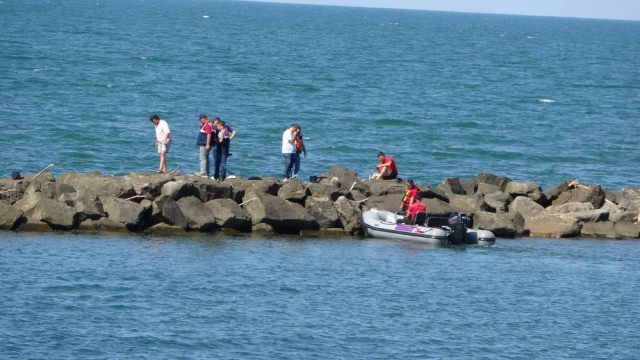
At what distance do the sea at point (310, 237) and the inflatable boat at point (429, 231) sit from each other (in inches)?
14.6

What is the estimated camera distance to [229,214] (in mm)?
27422

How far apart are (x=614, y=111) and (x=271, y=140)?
27.2 metres

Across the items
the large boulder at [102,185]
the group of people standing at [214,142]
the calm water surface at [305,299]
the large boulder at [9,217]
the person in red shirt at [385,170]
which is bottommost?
the calm water surface at [305,299]

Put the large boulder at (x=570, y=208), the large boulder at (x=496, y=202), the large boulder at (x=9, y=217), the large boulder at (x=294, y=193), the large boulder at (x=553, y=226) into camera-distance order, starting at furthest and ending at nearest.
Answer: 1. the large boulder at (x=570, y=208)
2. the large boulder at (x=496, y=202)
3. the large boulder at (x=553, y=226)
4. the large boulder at (x=294, y=193)
5. the large boulder at (x=9, y=217)

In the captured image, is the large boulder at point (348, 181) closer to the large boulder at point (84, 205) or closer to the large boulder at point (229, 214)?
the large boulder at point (229, 214)

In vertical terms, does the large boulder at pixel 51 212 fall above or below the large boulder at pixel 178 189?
below

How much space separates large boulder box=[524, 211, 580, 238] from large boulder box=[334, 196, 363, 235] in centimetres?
490

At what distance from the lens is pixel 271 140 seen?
161 feet

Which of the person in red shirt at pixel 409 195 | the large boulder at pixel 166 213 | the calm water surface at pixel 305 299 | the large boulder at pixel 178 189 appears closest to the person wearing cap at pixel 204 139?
the large boulder at pixel 178 189

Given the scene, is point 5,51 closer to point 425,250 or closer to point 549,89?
point 549,89

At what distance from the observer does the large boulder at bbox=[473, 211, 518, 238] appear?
29422 mm

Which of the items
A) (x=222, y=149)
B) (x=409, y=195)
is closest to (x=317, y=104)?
(x=222, y=149)

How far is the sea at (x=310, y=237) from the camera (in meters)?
20.4

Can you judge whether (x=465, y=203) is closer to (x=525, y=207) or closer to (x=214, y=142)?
(x=525, y=207)
